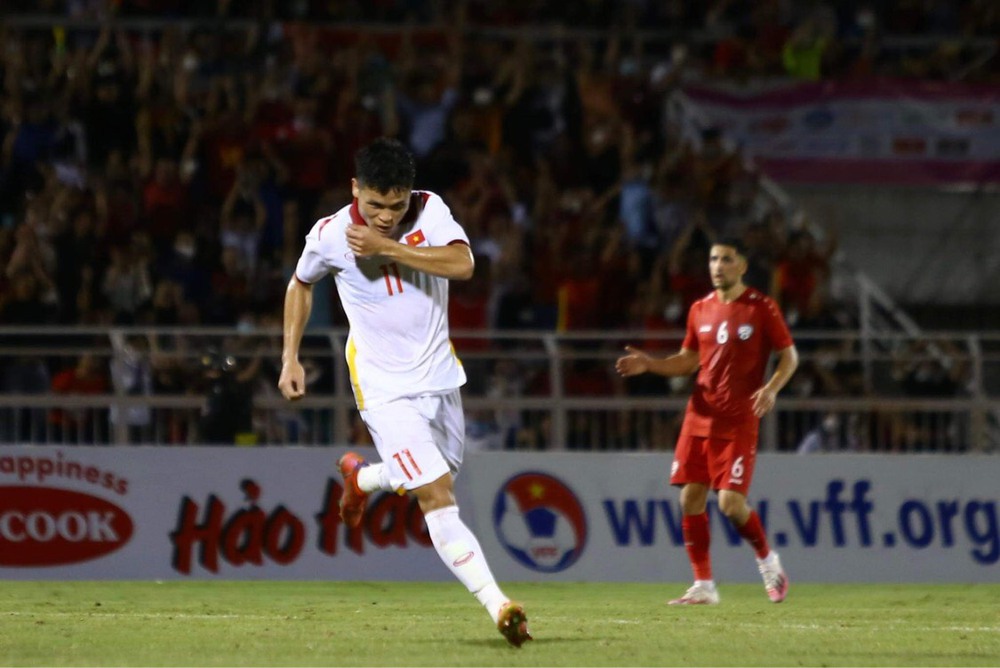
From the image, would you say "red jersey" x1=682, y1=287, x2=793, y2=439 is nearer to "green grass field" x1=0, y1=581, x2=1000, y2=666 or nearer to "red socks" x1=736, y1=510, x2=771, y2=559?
"red socks" x1=736, y1=510, x2=771, y2=559

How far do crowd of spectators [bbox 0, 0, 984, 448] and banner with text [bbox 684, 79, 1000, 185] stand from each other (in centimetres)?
56

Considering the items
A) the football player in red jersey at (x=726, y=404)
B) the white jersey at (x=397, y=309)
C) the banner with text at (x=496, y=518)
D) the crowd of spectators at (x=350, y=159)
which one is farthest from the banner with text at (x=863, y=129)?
the white jersey at (x=397, y=309)

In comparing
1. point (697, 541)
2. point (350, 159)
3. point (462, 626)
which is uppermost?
point (350, 159)

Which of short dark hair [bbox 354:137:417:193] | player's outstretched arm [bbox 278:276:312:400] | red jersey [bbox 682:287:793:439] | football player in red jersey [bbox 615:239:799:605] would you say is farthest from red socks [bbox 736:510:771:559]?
short dark hair [bbox 354:137:417:193]

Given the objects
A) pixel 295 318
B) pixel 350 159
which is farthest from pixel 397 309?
pixel 350 159

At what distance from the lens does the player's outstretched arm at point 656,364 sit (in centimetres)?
1086

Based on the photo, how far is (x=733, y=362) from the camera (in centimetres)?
1151

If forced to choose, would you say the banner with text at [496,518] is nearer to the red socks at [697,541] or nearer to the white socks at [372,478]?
the red socks at [697,541]

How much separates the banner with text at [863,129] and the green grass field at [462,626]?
25.8 ft

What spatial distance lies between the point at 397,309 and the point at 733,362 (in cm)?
348

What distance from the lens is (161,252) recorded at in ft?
55.7

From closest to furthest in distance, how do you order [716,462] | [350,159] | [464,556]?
[464,556] < [716,462] < [350,159]

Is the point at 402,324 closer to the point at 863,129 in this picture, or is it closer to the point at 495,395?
the point at 495,395

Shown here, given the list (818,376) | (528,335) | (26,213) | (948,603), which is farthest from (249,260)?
(948,603)
